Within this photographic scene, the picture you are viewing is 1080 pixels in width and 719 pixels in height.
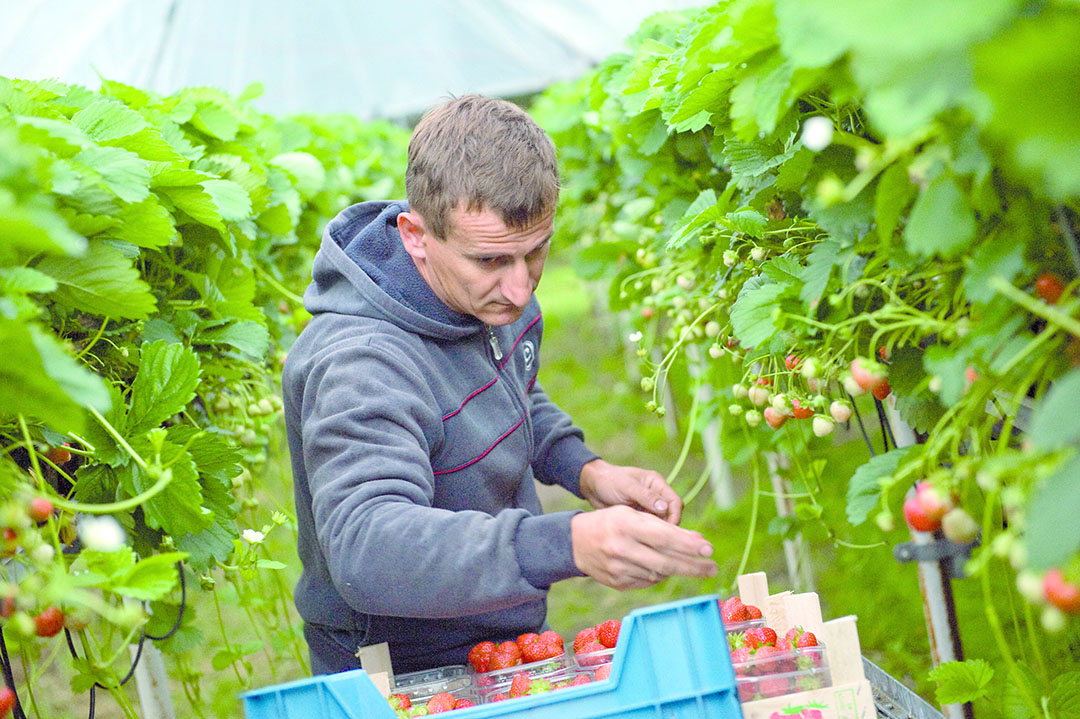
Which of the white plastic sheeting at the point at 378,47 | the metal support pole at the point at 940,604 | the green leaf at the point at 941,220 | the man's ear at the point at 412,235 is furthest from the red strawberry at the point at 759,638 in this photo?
the white plastic sheeting at the point at 378,47

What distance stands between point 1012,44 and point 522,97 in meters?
9.22

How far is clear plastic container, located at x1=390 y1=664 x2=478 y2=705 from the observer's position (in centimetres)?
162

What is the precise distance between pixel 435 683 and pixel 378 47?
844cm

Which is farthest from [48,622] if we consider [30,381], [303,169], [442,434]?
[303,169]

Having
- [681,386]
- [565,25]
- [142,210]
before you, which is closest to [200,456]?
[142,210]

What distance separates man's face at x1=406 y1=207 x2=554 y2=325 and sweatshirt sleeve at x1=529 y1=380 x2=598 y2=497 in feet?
2.04

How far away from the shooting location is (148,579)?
1.12 meters

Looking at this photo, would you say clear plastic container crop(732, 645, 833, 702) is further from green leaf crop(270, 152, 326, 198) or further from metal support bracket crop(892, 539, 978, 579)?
green leaf crop(270, 152, 326, 198)

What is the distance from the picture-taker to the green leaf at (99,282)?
1.32 m

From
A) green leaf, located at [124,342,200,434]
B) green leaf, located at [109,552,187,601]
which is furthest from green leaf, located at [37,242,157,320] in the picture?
green leaf, located at [109,552,187,601]

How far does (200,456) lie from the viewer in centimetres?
162

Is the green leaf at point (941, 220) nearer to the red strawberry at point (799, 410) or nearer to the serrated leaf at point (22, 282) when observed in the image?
the red strawberry at point (799, 410)

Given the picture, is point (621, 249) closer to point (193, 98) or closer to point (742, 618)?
point (193, 98)

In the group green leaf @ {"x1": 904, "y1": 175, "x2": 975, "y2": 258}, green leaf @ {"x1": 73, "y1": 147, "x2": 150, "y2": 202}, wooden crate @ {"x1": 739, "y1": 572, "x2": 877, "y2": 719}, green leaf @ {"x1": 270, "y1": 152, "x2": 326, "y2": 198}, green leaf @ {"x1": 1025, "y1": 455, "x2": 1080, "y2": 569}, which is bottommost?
wooden crate @ {"x1": 739, "y1": 572, "x2": 877, "y2": 719}
